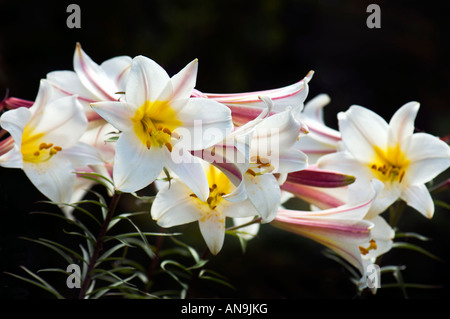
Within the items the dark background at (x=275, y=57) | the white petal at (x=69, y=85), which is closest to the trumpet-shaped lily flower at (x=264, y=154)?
the white petal at (x=69, y=85)

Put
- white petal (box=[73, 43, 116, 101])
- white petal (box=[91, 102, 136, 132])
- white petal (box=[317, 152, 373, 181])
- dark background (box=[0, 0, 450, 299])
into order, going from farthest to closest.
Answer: dark background (box=[0, 0, 450, 299])
white petal (box=[317, 152, 373, 181])
white petal (box=[73, 43, 116, 101])
white petal (box=[91, 102, 136, 132])

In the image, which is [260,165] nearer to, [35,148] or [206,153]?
[206,153]

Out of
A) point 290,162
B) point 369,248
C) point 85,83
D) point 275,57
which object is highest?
point 275,57

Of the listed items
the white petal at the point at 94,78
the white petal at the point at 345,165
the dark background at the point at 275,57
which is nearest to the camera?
the white petal at the point at 94,78

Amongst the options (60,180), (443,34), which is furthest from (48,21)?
(443,34)

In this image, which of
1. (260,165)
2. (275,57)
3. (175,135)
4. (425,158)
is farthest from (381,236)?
(275,57)

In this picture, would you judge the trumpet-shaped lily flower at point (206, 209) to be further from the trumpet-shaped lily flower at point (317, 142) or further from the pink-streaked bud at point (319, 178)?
the trumpet-shaped lily flower at point (317, 142)

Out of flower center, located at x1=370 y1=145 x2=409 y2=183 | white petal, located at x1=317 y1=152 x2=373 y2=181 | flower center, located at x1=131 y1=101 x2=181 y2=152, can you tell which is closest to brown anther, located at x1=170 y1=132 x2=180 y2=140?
flower center, located at x1=131 y1=101 x2=181 y2=152

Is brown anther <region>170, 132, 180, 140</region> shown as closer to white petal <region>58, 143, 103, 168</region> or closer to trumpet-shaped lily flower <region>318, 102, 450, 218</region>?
white petal <region>58, 143, 103, 168</region>
